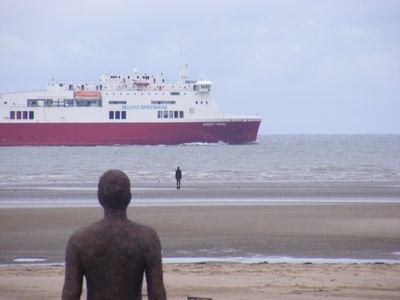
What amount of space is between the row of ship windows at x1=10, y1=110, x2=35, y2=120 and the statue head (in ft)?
253

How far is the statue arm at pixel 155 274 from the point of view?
153 inches

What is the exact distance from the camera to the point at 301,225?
19000 mm

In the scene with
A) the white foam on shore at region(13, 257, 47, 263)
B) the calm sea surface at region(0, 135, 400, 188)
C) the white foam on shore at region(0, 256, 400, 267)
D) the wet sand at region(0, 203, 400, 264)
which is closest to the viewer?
the white foam on shore at region(0, 256, 400, 267)

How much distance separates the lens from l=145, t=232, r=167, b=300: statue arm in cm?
389

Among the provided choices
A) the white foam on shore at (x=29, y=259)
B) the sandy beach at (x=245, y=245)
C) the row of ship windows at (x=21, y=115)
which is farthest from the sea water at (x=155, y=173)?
the white foam on shore at (x=29, y=259)

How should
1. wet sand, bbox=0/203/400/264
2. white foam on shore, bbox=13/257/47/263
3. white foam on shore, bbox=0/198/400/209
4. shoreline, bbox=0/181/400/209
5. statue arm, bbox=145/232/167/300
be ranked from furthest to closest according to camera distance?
shoreline, bbox=0/181/400/209 → white foam on shore, bbox=0/198/400/209 → wet sand, bbox=0/203/400/264 → white foam on shore, bbox=13/257/47/263 → statue arm, bbox=145/232/167/300

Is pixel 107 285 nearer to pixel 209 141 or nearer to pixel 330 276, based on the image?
pixel 330 276

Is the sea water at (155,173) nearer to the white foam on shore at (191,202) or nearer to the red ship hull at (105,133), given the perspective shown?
the white foam on shore at (191,202)

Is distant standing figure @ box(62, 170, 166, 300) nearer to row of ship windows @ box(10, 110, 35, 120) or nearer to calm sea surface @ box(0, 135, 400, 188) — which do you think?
calm sea surface @ box(0, 135, 400, 188)

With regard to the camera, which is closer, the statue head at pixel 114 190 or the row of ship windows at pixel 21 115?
the statue head at pixel 114 190

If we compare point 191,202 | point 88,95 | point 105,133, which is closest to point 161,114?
point 105,133

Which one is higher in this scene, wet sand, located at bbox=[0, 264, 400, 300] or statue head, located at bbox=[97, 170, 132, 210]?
statue head, located at bbox=[97, 170, 132, 210]

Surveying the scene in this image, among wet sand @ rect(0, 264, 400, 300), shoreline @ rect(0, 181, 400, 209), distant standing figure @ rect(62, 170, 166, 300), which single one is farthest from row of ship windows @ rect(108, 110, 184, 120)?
distant standing figure @ rect(62, 170, 166, 300)

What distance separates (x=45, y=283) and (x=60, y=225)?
849 centimetres
